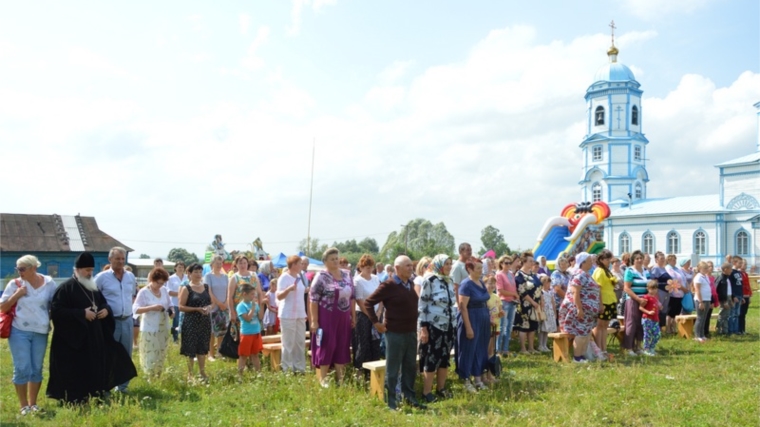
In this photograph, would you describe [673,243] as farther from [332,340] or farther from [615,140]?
[332,340]

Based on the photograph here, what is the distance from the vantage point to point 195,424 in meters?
6.10

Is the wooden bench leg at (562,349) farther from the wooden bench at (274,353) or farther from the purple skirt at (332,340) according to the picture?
the wooden bench at (274,353)

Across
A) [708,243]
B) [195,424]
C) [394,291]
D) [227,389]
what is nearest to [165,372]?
[227,389]

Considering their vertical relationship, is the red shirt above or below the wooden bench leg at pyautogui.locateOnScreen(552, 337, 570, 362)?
above

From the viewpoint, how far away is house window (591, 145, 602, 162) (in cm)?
5956

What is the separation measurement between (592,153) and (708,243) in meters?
14.6

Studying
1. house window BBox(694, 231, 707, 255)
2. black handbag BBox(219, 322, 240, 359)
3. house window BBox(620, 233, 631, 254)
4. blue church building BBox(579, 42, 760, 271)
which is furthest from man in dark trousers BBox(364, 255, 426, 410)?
house window BBox(620, 233, 631, 254)

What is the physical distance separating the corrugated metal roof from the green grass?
100 ft

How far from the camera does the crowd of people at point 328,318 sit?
6590 millimetres

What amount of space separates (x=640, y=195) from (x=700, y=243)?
10916 mm

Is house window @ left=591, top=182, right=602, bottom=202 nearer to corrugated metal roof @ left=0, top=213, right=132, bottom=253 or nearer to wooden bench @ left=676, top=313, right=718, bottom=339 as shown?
corrugated metal roof @ left=0, top=213, right=132, bottom=253

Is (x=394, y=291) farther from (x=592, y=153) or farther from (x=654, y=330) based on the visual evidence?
(x=592, y=153)

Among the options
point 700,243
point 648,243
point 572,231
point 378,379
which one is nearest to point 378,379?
point 378,379

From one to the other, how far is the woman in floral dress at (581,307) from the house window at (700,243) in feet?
151
